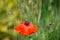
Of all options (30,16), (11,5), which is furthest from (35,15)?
(11,5)

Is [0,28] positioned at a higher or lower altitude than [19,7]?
lower

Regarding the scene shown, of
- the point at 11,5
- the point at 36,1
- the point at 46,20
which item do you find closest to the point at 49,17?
the point at 46,20

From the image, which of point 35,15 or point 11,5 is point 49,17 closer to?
point 35,15

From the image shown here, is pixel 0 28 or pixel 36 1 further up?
pixel 36 1

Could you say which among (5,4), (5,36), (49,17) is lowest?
(5,36)

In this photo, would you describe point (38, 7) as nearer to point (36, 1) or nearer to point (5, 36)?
point (36, 1)
